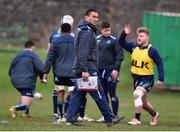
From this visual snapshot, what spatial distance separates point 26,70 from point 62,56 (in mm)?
1458

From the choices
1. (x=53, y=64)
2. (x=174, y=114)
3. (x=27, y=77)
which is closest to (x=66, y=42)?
(x=53, y=64)

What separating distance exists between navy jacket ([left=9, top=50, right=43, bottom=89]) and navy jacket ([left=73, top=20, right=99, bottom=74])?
8.77ft

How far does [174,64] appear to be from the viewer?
26.3 meters

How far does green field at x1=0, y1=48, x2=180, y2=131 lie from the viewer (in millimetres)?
15359

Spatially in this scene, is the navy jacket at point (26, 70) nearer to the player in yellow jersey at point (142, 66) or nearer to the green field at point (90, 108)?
the green field at point (90, 108)

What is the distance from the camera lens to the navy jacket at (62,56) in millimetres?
16750

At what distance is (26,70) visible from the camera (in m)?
18.0

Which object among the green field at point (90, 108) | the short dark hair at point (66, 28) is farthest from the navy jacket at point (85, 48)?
the short dark hair at point (66, 28)

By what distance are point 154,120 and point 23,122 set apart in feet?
8.42

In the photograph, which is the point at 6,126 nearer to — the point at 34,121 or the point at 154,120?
the point at 34,121

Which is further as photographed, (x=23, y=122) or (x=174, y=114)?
(x=174, y=114)

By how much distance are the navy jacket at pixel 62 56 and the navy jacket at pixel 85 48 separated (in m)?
1.28

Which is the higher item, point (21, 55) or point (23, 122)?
point (21, 55)

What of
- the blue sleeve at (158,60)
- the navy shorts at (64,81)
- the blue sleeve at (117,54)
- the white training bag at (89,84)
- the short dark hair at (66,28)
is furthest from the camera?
the blue sleeve at (117,54)
